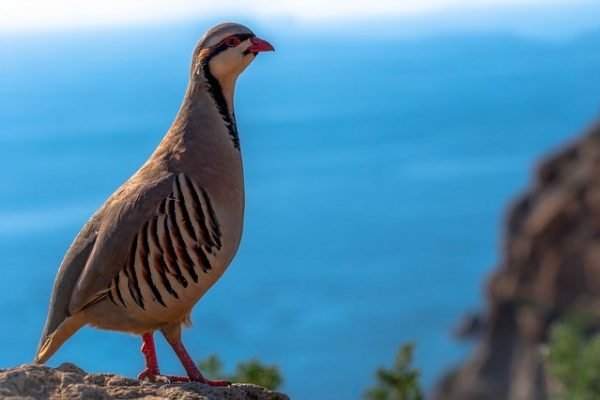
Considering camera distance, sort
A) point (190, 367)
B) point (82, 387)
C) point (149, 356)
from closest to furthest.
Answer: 1. point (82, 387)
2. point (190, 367)
3. point (149, 356)

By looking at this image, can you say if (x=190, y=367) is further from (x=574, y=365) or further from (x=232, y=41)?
(x=574, y=365)

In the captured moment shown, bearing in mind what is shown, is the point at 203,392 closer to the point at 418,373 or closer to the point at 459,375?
the point at 418,373

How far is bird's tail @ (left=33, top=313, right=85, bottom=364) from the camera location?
4.18 metres

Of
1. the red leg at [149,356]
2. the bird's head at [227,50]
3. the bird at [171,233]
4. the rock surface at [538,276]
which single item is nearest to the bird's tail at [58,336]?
the bird at [171,233]

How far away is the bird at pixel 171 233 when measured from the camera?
4066 millimetres

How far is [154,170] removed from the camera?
4.22 m

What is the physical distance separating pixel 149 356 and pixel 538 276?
2102cm

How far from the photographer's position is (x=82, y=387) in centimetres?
342

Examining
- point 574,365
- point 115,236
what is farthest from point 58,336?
point 574,365

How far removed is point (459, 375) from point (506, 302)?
200 centimetres

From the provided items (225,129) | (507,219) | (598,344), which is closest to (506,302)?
(507,219)

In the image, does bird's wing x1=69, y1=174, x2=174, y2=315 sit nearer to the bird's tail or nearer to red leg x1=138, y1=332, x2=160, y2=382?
the bird's tail

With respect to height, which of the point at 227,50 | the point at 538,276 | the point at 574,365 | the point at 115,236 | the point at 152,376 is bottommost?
the point at 152,376

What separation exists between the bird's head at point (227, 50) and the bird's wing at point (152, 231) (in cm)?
49
